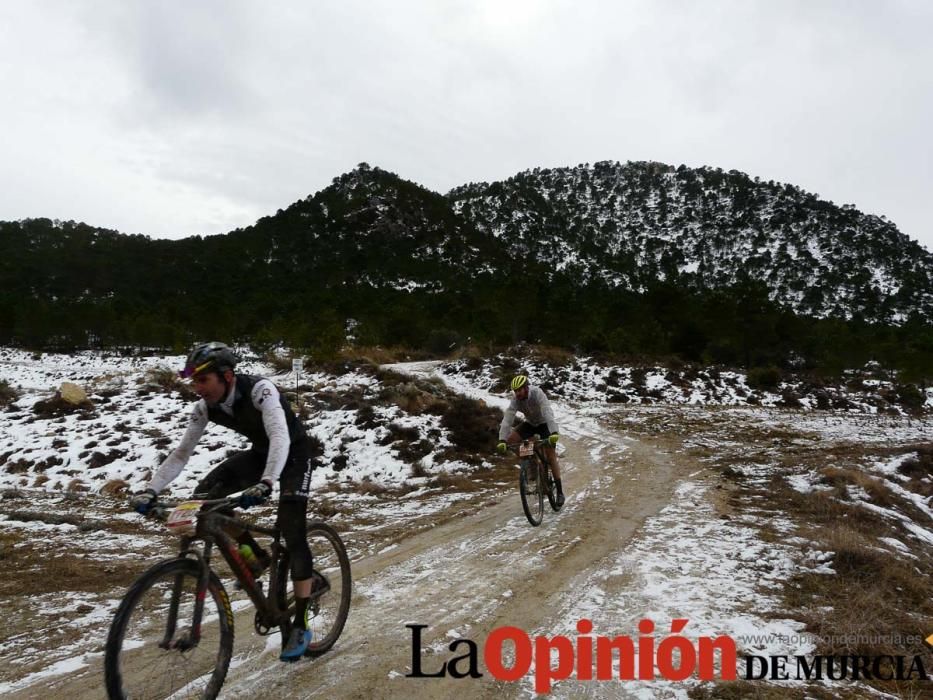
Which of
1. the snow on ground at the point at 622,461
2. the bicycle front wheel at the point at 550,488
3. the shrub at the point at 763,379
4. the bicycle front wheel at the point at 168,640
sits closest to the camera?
the bicycle front wheel at the point at 168,640

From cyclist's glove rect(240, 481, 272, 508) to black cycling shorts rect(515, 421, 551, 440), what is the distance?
6031 millimetres

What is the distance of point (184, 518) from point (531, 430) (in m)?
6.52

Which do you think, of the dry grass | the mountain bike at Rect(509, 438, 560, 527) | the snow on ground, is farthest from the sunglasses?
the mountain bike at Rect(509, 438, 560, 527)

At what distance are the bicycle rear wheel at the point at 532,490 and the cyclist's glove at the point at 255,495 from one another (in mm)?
5263

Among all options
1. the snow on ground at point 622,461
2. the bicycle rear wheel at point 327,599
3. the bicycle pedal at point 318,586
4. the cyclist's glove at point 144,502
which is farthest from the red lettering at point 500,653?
the cyclist's glove at point 144,502

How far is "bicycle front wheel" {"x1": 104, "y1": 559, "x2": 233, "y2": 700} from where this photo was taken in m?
2.92

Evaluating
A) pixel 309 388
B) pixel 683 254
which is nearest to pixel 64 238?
pixel 309 388

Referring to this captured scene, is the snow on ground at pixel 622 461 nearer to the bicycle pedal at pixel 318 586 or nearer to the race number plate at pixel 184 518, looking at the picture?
the bicycle pedal at pixel 318 586

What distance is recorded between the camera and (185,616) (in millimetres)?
3316

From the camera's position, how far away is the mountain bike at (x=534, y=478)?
8.14m

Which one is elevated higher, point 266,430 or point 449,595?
point 266,430

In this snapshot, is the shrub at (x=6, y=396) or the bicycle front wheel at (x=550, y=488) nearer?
the bicycle front wheel at (x=550, y=488)

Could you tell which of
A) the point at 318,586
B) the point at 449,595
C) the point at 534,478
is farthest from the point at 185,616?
the point at 534,478

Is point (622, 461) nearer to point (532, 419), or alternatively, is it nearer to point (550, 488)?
point (550, 488)
